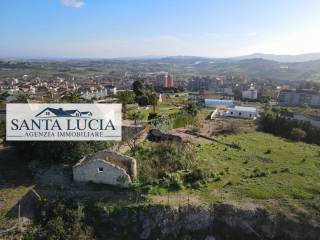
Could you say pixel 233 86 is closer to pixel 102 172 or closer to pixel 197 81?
pixel 197 81

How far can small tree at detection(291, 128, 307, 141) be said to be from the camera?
35.8 meters

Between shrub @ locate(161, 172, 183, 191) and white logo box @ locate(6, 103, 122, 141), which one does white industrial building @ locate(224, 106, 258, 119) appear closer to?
white logo box @ locate(6, 103, 122, 141)

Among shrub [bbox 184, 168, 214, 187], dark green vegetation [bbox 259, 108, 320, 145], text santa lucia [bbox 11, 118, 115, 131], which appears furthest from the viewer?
dark green vegetation [bbox 259, 108, 320, 145]

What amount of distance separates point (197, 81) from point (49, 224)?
104m

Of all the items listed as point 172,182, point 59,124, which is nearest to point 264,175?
point 172,182

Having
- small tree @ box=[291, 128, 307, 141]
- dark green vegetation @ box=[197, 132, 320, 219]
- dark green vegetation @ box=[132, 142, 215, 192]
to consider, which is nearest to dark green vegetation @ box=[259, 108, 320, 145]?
small tree @ box=[291, 128, 307, 141]

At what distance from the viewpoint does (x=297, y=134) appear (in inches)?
1410

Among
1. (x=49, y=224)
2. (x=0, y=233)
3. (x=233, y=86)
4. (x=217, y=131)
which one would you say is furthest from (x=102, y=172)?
(x=233, y=86)

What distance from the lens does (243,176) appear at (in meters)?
22.2

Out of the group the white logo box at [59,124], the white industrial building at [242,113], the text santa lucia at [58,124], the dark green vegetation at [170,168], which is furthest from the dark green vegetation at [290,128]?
the text santa lucia at [58,124]

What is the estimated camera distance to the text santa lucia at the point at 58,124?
23.1 meters

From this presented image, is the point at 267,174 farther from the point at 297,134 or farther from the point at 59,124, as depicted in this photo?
the point at 297,134

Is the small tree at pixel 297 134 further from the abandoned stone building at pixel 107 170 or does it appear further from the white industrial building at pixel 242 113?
the abandoned stone building at pixel 107 170

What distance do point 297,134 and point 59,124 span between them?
25026mm
